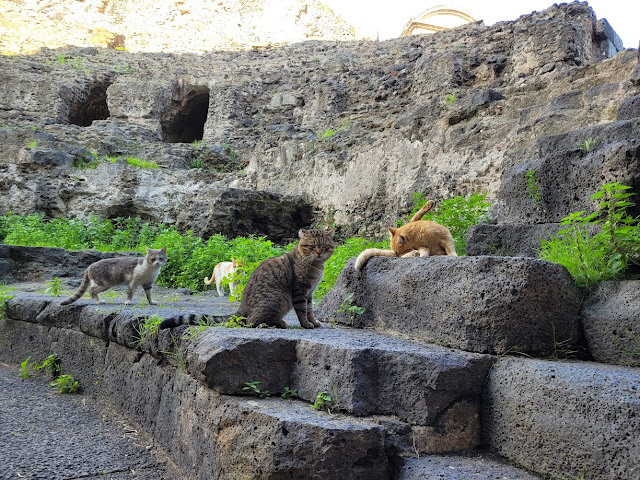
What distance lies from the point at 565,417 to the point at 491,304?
620 mm

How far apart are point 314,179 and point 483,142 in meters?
4.00

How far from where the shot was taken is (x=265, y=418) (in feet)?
6.66

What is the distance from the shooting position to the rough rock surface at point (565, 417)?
5.33ft

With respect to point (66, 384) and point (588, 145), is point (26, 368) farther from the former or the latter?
point (588, 145)

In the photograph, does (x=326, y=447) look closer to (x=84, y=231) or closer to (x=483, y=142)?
(x=483, y=142)

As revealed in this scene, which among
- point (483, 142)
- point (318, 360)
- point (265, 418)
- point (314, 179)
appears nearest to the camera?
point (265, 418)

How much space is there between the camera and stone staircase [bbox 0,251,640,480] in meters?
1.81

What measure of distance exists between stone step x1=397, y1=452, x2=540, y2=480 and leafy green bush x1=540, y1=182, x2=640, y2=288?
1031 millimetres

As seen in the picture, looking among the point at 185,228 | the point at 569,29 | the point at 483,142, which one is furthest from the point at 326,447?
the point at 569,29

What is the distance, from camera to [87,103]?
18.8m

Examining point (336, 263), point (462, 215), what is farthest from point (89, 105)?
point (462, 215)

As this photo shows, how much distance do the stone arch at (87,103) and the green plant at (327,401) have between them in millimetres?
18308

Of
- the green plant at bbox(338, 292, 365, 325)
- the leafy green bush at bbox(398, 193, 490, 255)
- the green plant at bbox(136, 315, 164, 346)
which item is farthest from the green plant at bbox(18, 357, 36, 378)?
the leafy green bush at bbox(398, 193, 490, 255)

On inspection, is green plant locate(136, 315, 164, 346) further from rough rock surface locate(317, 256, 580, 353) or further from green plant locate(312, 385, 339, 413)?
rough rock surface locate(317, 256, 580, 353)
